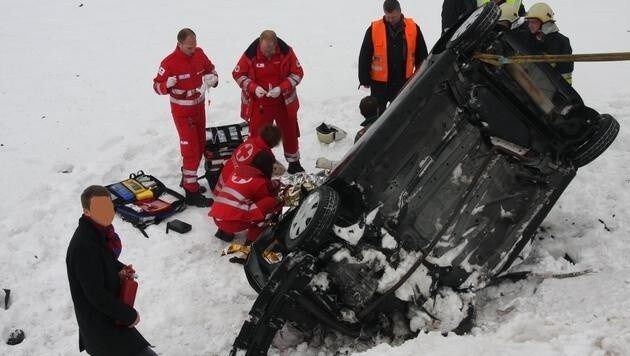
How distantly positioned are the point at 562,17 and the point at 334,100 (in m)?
5.71

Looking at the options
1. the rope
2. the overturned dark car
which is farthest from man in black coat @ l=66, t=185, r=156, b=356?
the rope

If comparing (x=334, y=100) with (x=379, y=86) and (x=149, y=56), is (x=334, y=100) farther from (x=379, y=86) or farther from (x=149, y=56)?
(x=149, y=56)

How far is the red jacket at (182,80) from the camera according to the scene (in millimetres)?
6258

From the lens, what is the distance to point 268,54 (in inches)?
251

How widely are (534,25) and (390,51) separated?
5.34 feet

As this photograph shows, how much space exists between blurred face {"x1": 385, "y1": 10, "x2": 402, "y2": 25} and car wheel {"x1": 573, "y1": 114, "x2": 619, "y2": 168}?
3263mm

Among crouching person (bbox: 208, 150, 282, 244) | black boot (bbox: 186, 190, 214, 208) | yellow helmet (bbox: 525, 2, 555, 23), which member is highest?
yellow helmet (bbox: 525, 2, 555, 23)

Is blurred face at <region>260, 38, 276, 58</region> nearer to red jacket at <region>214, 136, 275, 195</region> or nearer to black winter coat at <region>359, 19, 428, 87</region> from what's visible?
black winter coat at <region>359, 19, 428, 87</region>

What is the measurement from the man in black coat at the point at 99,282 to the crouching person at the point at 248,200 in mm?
1854

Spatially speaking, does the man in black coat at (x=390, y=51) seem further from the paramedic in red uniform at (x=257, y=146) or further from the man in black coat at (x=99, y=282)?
the man in black coat at (x=99, y=282)

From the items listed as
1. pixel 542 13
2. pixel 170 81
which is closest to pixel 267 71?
pixel 170 81

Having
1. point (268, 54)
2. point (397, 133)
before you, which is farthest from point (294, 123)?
point (397, 133)

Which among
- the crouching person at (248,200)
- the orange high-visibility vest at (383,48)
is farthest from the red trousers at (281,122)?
the crouching person at (248,200)

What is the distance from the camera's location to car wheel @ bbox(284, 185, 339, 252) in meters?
3.42
